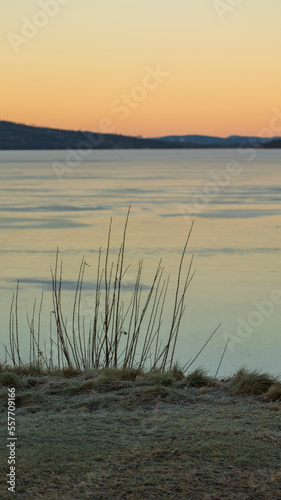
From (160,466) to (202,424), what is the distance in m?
0.73

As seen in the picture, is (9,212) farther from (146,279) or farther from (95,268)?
(146,279)

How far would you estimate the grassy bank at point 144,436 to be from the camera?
3.63 metres

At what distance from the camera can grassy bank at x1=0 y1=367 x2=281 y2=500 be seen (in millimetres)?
3633

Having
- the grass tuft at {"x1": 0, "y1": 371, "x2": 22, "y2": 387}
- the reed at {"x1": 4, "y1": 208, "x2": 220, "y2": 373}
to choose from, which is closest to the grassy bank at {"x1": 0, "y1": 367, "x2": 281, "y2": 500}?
the grass tuft at {"x1": 0, "y1": 371, "x2": 22, "y2": 387}

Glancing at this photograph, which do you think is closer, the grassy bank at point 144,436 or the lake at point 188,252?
the grassy bank at point 144,436

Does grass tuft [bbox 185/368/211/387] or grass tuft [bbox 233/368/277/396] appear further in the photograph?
grass tuft [bbox 185/368/211/387]

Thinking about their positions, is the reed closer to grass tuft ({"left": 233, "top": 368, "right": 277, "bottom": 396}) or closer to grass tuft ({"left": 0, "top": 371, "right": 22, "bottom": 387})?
grass tuft ({"left": 0, "top": 371, "right": 22, "bottom": 387})

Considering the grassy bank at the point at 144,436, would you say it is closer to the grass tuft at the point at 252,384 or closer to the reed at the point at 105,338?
the grass tuft at the point at 252,384

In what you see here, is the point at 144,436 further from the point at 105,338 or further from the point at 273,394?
the point at 105,338

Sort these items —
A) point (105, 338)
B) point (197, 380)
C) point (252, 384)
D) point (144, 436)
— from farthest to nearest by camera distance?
point (105, 338), point (197, 380), point (252, 384), point (144, 436)

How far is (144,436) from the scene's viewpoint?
4.29 metres

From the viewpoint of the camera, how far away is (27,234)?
58.6ft

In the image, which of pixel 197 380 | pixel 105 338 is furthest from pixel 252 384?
pixel 105 338

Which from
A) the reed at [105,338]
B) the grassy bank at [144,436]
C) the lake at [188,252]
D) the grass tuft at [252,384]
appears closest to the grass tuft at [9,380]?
the grassy bank at [144,436]
